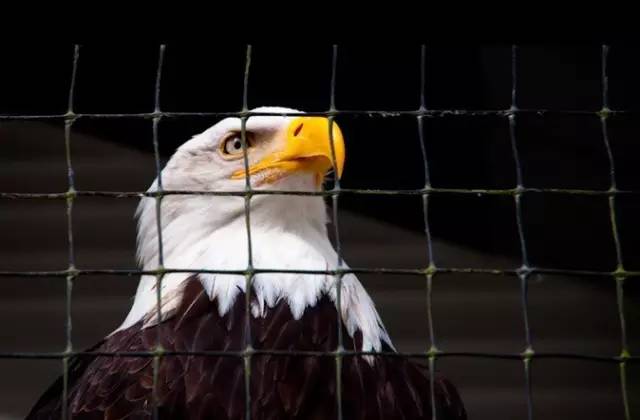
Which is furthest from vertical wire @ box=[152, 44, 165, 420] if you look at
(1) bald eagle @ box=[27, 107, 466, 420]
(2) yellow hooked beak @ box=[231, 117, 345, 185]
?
(2) yellow hooked beak @ box=[231, 117, 345, 185]

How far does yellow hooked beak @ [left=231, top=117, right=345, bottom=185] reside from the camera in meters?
3.03

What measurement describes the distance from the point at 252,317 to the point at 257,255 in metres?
0.21

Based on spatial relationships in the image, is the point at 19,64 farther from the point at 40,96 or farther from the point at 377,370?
the point at 377,370

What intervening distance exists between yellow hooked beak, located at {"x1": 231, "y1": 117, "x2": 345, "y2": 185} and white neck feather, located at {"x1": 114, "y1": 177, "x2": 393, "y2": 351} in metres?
0.07

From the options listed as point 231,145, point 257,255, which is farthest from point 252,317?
point 231,145

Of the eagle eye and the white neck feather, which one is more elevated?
the eagle eye

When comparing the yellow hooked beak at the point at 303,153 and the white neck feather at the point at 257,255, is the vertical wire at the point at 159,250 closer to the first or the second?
the white neck feather at the point at 257,255

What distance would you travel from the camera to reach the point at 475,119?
4.06 meters

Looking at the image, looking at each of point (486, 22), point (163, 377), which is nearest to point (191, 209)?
point (163, 377)

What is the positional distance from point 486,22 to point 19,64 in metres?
1.38

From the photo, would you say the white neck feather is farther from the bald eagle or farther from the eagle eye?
the eagle eye

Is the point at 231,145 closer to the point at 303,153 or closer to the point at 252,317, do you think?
the point at 303,153

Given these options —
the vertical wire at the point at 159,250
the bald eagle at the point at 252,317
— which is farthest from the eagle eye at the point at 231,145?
the vertical wire at the point at 159,250

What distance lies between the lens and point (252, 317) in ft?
9.82
